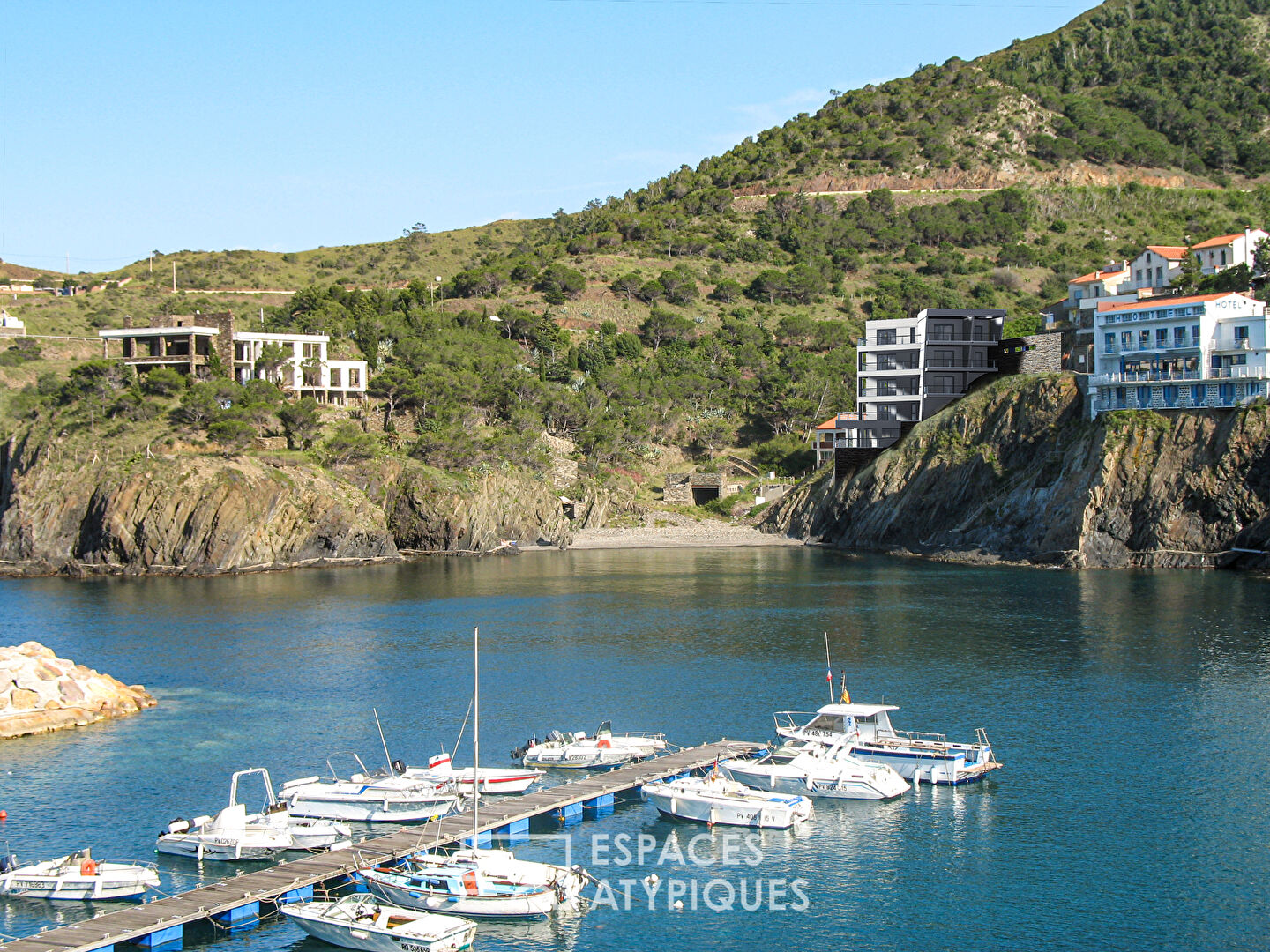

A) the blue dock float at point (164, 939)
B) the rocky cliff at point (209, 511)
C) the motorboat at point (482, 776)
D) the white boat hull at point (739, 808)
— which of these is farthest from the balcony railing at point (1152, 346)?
the blue dock float at point (164, 939)

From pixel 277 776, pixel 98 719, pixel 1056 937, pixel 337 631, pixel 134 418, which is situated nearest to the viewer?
pixel 1056 937

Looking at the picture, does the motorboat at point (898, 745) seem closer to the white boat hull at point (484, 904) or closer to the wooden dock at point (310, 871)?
the wooden dock at point (310, 871)

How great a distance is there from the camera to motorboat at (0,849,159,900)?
3438cm

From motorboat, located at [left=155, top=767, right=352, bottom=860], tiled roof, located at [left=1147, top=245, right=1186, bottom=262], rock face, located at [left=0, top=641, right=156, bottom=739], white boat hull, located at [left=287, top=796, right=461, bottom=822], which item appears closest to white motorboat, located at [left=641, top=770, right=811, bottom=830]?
white boat hull, located at [left=287, top=796, right=461, bottom=822]

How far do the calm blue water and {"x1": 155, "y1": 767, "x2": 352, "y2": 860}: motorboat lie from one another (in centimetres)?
68

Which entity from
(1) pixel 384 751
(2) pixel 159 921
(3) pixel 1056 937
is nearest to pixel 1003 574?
(1) pixel 384 751

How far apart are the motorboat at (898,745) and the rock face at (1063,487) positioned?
55053mm

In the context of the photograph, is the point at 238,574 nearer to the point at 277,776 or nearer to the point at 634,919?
the point at 277,776

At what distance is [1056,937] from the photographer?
3145 centimetres

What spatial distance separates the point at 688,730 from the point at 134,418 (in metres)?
86.9

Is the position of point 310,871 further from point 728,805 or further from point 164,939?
point 728,805

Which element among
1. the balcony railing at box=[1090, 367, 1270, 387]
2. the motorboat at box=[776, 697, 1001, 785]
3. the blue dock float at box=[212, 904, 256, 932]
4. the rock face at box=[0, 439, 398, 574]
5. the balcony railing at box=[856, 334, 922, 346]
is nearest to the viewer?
the blue dock float at box=[212, 904, 256, 932]

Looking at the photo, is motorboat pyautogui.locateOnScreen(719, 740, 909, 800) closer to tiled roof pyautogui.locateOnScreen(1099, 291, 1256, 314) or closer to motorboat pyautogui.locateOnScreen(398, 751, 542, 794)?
motorboat pyautogui.locateOnScreen(398, 751, 542, 794)

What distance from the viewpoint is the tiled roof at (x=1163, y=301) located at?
101 m
